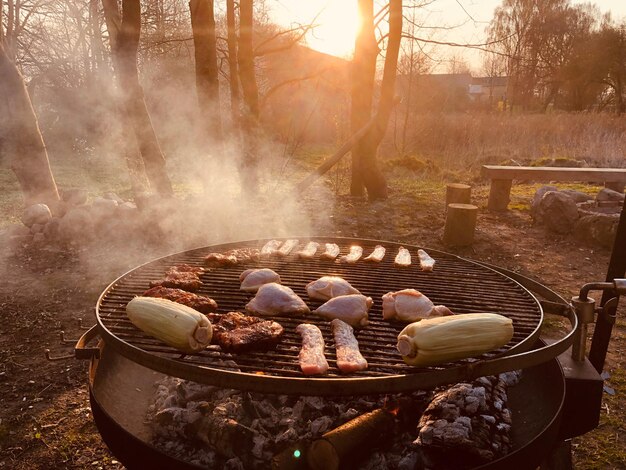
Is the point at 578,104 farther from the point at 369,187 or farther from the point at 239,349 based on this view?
the point at 239,349

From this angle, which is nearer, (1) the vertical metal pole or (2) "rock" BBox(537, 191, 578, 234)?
(1) the vertical metal pole

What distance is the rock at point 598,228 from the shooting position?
7820mm

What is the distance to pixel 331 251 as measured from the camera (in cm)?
397

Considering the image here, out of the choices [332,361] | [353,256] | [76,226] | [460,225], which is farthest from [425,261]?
[76,226]

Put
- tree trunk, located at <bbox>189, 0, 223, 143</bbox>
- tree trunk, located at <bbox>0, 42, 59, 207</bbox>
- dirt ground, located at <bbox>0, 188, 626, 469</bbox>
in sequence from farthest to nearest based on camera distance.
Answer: tree trunk, located at <bbox>189, 0, 223, 143</bbox> → tree trunk, located at <bbox>0, 42, 59, 207</bbox> → dirt ground, located at <bbox>0, 188, 626, 469</bbox>

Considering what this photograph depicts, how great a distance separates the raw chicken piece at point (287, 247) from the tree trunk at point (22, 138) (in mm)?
6140

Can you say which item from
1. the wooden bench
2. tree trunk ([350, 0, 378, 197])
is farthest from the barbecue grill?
tree trunk ([350, 0, 378, 197])

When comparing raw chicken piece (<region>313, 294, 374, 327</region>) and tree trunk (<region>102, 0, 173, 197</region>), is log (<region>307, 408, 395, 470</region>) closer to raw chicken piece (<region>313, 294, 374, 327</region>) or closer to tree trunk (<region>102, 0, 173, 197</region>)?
raw chicken piece (<region>313, 294, 374, 327</region>)

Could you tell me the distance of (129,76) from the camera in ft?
27.7

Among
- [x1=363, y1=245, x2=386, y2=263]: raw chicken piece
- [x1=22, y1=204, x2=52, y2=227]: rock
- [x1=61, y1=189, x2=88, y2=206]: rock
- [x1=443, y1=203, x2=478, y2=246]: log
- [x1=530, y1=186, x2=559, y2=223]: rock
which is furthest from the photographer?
[x1=530, y1=186, x2=559, y2=223]: rock

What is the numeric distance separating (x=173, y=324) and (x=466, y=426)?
175cm

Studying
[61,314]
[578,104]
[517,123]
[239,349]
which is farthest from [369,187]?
[578,104]

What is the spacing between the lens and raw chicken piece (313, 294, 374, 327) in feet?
8.78

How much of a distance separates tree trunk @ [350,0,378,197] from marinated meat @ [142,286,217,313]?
27.8 feet
